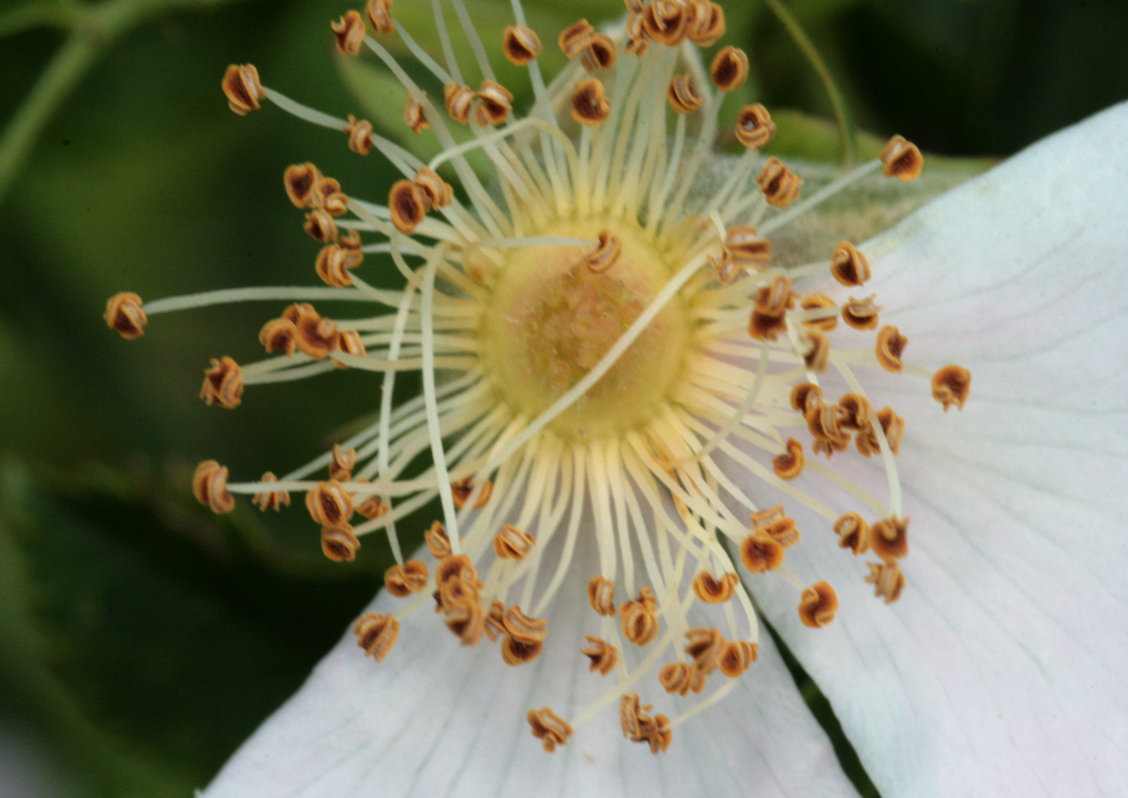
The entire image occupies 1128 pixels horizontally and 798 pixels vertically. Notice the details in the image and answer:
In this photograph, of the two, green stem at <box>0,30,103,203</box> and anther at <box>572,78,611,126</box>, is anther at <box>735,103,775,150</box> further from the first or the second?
green stem at <box>0,30,103,203</box>

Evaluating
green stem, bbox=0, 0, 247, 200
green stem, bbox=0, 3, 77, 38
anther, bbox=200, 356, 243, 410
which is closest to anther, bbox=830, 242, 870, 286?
anther, bbox=200, 356, 243, 410

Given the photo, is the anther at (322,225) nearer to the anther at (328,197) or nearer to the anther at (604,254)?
the anther at (328,197)

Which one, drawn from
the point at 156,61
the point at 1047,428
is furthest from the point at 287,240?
the point at 1047,428

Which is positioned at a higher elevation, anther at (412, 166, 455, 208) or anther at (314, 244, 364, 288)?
anther at (412, 166, 455, 208)

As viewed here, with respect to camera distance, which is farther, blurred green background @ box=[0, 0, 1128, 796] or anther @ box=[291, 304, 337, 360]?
blurred green background @ box=[0, 0, 1128, 796]

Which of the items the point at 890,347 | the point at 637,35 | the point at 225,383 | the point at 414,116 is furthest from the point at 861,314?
the point at 225,383

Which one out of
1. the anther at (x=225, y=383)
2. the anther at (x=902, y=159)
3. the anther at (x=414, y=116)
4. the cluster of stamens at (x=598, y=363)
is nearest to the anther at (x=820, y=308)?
the cluster of stamens at (x=598, y=363)

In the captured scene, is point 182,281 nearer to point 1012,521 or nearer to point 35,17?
point 35,17
